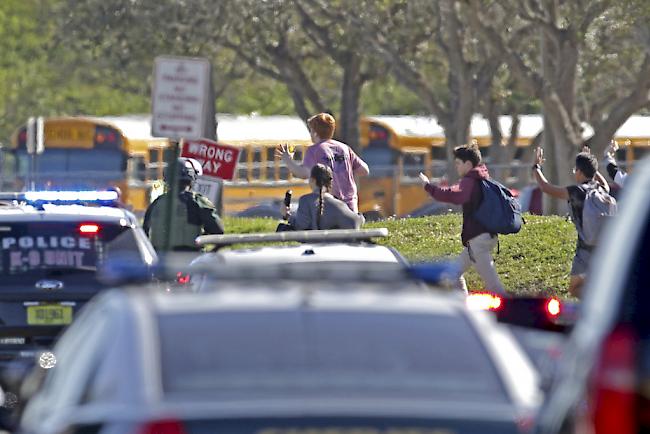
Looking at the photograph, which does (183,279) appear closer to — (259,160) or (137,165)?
(137,165)

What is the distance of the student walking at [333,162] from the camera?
16016 mm

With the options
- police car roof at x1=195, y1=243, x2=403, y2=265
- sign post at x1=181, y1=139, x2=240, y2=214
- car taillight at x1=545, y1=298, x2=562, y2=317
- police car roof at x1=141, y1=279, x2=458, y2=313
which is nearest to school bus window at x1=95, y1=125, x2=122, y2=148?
sign post at x1=181, y1=139, x2=240, y2=214

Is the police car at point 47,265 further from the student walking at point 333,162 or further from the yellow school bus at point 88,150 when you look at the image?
the yellow school bus at point 88,150

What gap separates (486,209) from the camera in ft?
51.0

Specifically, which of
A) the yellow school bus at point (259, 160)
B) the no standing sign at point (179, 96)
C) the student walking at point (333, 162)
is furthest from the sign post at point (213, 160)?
the yellow school bus at point (259, 160)

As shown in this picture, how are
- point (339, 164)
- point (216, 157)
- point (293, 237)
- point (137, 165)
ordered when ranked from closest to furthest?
point (293, 237)
point (339, 164)
point (216, 157)
point (137, 165)

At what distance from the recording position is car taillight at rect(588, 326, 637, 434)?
17.2 ft

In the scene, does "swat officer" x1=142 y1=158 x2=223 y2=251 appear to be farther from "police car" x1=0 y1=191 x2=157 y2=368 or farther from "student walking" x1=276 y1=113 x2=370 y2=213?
"police car" x1=0 y1=191 x2=157 y2=368

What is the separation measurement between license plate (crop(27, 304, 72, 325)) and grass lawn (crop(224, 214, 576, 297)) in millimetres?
8309

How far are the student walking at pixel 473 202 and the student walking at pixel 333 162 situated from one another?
0.76 meters

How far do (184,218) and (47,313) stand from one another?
3837 millimetres

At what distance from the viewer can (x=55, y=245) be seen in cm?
1209

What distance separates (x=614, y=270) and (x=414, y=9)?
34771 millimetres

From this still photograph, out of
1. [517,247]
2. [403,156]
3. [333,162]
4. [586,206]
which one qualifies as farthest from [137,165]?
[586,206]
